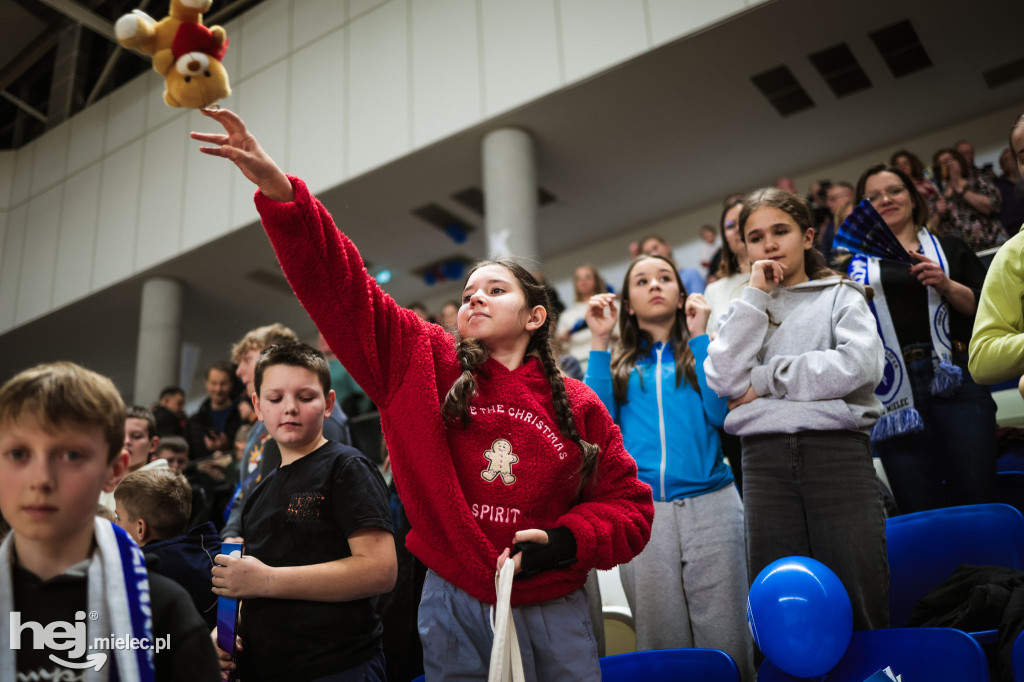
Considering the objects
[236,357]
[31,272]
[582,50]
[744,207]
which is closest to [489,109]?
[582,50]

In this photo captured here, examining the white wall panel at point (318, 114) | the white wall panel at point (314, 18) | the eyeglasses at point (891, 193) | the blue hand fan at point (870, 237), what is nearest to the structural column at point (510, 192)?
the white wall panel at point (318, 114)

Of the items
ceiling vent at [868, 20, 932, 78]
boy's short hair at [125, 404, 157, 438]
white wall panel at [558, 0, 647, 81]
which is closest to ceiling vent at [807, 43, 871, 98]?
ceiling vent at [868, 20, 932, 78]

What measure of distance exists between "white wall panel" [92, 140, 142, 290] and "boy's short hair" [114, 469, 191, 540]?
7211 millimetres

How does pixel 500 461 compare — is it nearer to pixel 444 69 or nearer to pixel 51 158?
pixel 444 69

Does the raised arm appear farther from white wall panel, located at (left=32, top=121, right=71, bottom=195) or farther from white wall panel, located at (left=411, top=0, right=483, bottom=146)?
white wall panel, located at (left=32, top=121, right=71, bottom=195)

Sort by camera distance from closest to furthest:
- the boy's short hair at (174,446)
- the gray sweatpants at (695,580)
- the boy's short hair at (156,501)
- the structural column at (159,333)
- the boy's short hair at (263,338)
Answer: the boy's short hair at (156,501)
the gray sweatpants at (695,580)
the boy's short hair at (263,338)
the boy's short hair at (174,446)
the structural column at (159,333)

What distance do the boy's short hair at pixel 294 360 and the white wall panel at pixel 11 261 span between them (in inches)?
341

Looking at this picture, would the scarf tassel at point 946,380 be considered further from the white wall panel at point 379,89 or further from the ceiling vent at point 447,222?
the ceiling vent at point 447,222

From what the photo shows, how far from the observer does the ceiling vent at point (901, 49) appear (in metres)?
5.40

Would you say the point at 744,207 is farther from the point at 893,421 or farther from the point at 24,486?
the point at 24,486

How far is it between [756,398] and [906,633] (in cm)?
67

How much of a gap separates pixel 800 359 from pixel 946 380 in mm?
728

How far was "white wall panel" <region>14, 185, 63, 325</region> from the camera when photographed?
347 inches

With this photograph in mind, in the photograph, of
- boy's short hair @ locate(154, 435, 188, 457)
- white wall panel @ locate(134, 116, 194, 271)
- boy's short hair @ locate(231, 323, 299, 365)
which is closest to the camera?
boy's short hair @ locate(231, 323, 299, 365)
